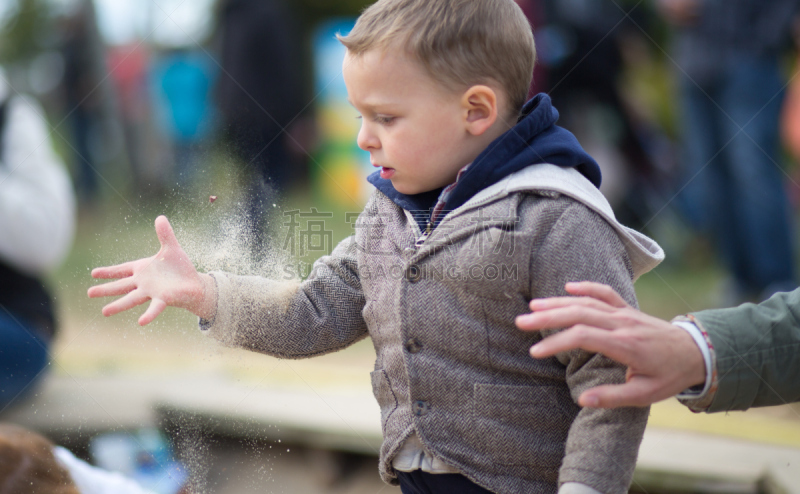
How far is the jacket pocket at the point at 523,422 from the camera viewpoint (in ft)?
3.76

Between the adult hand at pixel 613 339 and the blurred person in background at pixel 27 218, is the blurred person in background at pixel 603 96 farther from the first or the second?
the adult hand at pixel 613 339

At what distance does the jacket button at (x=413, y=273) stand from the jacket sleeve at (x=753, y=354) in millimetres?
429

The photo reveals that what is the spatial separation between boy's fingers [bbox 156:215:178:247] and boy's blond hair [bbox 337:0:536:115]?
0.44 metres

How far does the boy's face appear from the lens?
1172mm

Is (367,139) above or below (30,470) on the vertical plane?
above

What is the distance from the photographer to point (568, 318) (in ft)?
3.16

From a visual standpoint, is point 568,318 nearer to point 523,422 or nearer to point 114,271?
point 523,422

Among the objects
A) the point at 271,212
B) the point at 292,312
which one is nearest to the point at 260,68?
the point at 271,212

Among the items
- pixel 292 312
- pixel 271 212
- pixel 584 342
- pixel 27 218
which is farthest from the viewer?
pixel 27 218

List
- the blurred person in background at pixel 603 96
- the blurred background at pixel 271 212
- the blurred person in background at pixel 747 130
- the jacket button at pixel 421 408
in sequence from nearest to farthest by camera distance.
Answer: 1. the jacket button at pixel 421 408
2. the blurred background at pixel 271 212
3. the blurred person in background at pixel 747 130
4. the blurred person in background at pixel 603 96

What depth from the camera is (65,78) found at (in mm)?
6305

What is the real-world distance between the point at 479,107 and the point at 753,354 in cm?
57

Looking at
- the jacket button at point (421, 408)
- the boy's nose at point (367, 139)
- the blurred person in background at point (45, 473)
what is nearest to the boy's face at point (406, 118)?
the boy's nose at point (367, 139)

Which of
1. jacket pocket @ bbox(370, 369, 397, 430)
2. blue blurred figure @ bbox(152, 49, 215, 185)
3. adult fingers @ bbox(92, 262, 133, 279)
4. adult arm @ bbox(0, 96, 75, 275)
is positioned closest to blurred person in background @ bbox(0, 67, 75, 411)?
adult arm @ bbox(0, 96, 75, 275)
